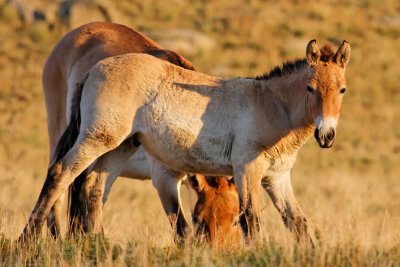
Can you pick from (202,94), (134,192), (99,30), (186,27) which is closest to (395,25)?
(186,27)

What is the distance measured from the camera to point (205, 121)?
5.75m

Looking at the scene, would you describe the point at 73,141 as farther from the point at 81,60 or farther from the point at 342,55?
the point at 342,55

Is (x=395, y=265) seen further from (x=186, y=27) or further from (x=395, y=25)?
(x=395, y=25)

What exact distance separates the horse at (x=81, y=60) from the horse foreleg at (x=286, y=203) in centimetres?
228

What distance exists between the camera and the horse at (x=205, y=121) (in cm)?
557

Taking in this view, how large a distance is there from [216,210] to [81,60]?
2.89 m

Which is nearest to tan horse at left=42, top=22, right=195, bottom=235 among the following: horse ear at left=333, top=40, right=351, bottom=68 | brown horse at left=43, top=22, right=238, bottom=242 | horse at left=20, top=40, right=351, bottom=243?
brown horse at left=43, top=22, right=238, bottom=242

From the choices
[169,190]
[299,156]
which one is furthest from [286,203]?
[299,156]

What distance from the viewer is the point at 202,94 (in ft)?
19.3

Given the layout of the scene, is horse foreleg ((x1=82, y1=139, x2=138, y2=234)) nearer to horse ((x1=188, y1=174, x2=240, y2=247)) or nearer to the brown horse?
horse ((x1=188, y1=174, x2=240, y2=247))

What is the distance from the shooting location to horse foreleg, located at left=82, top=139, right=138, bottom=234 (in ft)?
20.9

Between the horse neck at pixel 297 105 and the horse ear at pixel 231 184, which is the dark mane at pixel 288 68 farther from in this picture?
the horse ear at pixel 231 184

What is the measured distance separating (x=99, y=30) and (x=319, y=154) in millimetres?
10541

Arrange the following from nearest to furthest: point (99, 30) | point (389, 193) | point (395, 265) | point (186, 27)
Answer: point (395, 265) < point (99, 30) < point (389, 193) < point (186, 27)
